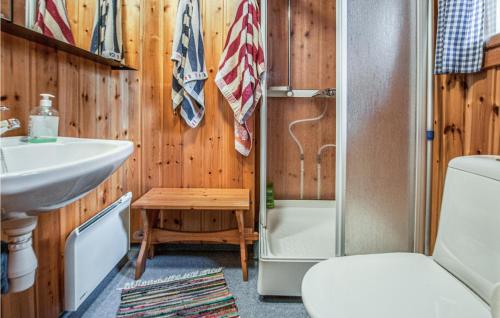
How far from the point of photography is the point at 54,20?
1.36 meters

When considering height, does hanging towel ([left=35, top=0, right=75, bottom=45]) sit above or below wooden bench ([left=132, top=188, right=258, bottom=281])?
above

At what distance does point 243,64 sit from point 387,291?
1.50 metres

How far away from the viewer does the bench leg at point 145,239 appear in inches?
73.5

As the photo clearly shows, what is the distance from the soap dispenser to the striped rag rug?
0.94 metres

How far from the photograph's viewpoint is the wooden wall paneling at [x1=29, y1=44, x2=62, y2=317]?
A: 127cm

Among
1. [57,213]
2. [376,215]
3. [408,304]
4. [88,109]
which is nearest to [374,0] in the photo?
[376,215]

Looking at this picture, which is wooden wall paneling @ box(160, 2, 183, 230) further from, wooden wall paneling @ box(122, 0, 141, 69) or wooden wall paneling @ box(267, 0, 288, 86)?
wooden wall paneling @ box(267, 0, 288, 86)

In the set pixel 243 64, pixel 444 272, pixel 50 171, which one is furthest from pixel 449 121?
pixel 50 171

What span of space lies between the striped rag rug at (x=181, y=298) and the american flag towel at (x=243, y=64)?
103 cm

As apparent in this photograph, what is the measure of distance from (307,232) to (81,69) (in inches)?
65.7

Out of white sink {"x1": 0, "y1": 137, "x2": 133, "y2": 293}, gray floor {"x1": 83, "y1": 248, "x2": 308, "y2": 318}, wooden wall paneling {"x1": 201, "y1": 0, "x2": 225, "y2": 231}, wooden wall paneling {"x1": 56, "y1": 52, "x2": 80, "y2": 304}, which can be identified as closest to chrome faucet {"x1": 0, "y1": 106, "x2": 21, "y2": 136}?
white sink {"x1": 0, "y1": 137, "x2": 133, "y2": 293}

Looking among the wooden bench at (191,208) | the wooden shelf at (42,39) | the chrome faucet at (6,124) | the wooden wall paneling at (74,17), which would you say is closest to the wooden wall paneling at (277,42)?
the wooden bench at (191,208)

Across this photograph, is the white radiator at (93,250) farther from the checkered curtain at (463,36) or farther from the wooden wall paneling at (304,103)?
the checkered curtain at (463,36)

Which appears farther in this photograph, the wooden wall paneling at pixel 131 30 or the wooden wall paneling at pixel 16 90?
the wooden wall paneling at pixel 131 30
